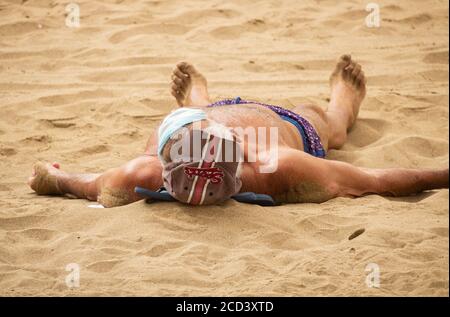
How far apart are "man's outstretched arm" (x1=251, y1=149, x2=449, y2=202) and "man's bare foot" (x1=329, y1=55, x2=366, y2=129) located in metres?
1.04

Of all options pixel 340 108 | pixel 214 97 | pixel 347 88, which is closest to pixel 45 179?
pixel 214 97

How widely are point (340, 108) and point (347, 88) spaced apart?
178 millimetres

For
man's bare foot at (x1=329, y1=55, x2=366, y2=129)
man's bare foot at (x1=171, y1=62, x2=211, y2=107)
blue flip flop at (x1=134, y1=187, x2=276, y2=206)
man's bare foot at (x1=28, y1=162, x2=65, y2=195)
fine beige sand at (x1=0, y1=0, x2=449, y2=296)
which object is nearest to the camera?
fine beige sand at (x1=0, y1=0, x2=449, y2=296)

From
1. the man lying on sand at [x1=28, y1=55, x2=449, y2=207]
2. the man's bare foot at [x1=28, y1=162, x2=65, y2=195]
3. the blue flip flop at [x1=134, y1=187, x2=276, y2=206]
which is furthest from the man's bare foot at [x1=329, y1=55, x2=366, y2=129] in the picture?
the man's bare foot at [x1=28, y1=162, x2=65, y2=195]

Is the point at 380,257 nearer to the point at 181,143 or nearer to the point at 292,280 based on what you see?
the point at 292,280

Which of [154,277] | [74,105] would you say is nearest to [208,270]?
[154,277]

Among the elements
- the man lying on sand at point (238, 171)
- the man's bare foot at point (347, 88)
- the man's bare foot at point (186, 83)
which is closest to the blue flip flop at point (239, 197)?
the man lying on sand at point (238, 171)

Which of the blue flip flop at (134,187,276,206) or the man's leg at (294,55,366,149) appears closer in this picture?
the blue flip flop at (134,187,276,206)

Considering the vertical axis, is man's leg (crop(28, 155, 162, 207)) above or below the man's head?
below

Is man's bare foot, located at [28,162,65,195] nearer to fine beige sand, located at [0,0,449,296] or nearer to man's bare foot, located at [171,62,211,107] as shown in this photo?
fine beige sand, located at [0,0,449,296]

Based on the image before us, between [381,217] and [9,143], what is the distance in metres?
2.16

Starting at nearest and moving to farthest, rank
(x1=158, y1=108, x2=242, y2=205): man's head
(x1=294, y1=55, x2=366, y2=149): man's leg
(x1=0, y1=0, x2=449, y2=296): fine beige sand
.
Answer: (x1=0, y1=0, x2=449, y2=296): fine beige sand
(x1=158, y1=108, x2=242, y2=205): man's head
(x1=294, y1=55, x2=366, y2=149): man's leg

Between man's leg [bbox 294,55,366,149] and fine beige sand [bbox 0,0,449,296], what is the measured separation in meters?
0.09

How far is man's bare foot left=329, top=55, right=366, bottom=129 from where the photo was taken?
4508mm
